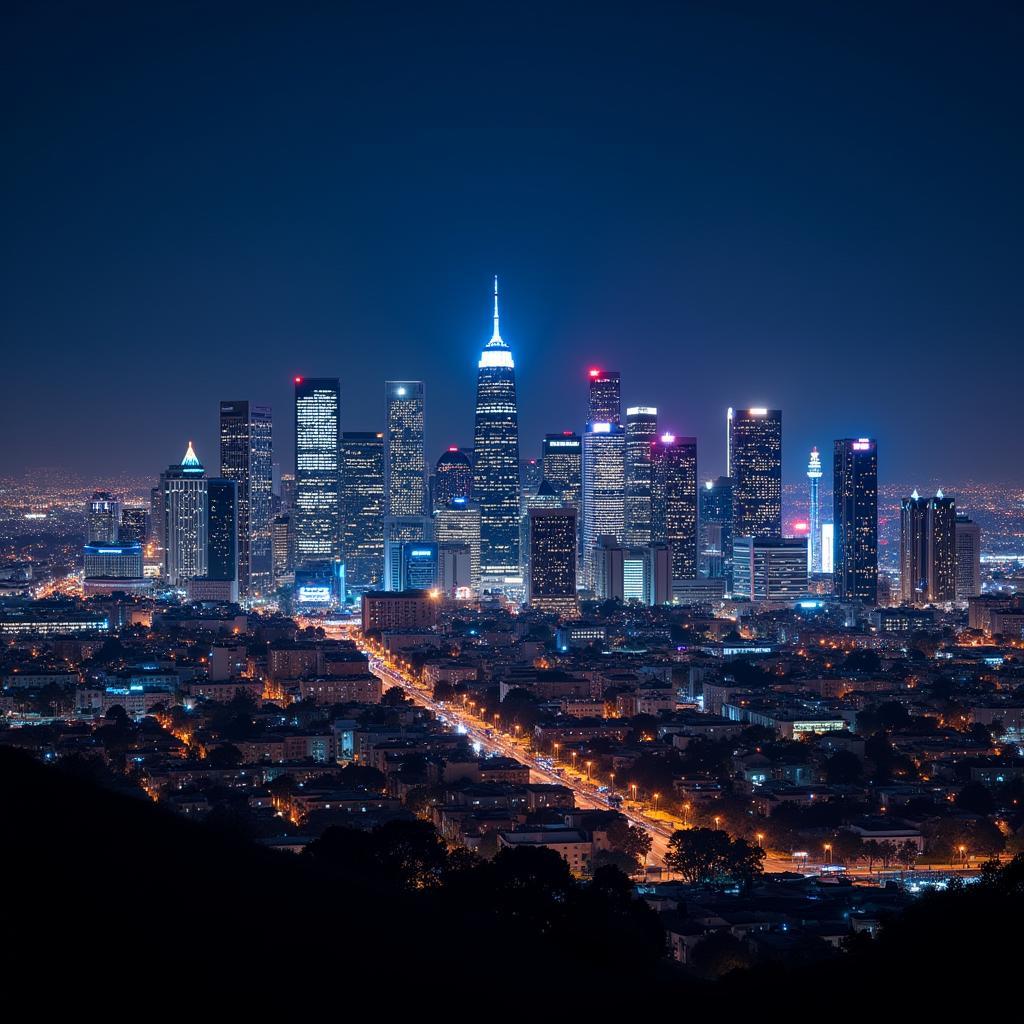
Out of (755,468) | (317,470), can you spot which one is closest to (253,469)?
(317,470)

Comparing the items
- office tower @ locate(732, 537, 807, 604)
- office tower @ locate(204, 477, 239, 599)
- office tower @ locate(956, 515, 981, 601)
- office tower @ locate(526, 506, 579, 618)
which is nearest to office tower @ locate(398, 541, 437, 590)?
office tower @ locate(526, 506, 579, 618)

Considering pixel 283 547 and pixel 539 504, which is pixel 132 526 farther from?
pixel 539 504


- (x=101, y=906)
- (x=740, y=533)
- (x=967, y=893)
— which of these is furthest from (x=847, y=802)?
(x=740, y=533)

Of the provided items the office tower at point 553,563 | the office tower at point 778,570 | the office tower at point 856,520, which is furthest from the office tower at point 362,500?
the office tower at point 856,520

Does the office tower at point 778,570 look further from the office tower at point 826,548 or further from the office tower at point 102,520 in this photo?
the office tower at point 102,520

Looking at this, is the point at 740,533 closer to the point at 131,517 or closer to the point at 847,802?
the point at 131,517

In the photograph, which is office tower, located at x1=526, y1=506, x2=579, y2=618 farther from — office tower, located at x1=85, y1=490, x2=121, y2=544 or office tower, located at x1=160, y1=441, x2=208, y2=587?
office tower, located at x1=85, y1=490, x2=121, y2=544
